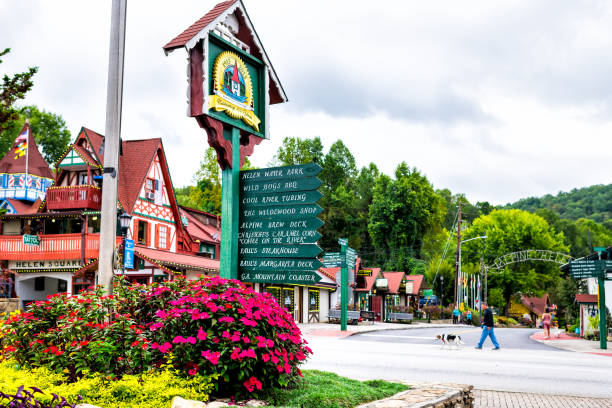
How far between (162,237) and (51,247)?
6290mm

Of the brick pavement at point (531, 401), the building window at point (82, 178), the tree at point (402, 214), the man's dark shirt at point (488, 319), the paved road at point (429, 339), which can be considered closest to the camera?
the brick pavement at point (531, 401)

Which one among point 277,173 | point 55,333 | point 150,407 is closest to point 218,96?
point 277,173

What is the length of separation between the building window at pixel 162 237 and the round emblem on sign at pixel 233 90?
26078 millimetres

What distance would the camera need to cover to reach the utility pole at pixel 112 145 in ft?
26.0

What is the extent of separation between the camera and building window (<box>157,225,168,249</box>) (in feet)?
112

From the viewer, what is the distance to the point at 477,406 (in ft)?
28.3

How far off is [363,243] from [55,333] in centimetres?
6722

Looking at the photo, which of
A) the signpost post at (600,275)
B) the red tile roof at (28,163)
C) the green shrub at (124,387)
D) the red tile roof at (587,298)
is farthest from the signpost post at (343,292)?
the green shrub at (124,387)

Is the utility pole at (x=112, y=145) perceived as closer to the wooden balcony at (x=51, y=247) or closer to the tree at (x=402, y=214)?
the wooden balcony at (x=51, y=247)

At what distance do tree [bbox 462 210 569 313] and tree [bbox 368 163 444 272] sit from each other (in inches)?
301

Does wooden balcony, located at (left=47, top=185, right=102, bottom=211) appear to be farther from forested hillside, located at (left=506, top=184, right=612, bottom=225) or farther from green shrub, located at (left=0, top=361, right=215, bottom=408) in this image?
forested hillside, located at (left=506, top=184, right=612, bottom=225)

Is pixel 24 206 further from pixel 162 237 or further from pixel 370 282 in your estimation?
pixel 370 282

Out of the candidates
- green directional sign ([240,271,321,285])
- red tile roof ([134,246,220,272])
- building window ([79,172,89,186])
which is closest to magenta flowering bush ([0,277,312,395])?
green directional sign ([240,271,321,285])

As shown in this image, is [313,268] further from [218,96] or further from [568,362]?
[568,362]
